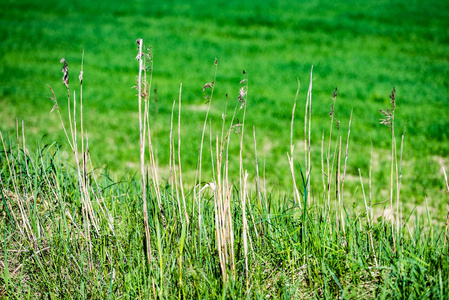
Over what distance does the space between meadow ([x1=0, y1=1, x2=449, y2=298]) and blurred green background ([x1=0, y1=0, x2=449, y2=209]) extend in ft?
0.15

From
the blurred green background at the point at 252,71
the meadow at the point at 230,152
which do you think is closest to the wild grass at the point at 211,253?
the meadow at the point at 230,152

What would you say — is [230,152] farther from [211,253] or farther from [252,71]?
[252,71]

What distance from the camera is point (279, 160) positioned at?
15.0 feet

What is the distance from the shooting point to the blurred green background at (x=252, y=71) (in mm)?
4750

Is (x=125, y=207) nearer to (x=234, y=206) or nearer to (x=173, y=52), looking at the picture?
(x=234, y=206)

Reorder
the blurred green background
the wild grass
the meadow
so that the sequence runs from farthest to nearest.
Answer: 1. the blurred green background
2. the meadow
3. the wild grass

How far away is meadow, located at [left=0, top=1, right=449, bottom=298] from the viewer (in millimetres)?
1650

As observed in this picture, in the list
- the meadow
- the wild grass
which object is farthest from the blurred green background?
the wild grass

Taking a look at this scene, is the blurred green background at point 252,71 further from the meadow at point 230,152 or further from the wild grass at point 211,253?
the wild grass at point 211,253

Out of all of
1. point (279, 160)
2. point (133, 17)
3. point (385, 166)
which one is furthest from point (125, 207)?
point (133, 17)

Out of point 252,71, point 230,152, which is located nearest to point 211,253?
point 230,152

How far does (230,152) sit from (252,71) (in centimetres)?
402

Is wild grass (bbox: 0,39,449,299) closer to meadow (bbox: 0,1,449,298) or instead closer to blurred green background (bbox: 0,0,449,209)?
meadow (bbox: 0,1,449,298)

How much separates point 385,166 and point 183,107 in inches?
127
